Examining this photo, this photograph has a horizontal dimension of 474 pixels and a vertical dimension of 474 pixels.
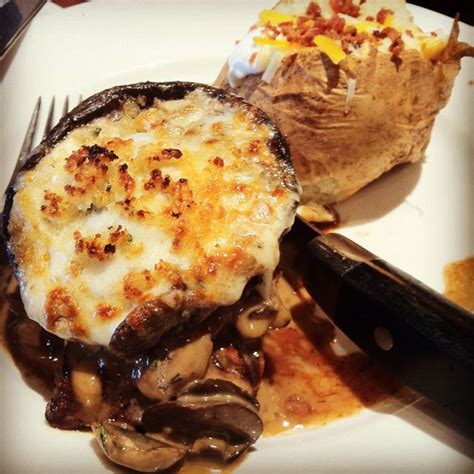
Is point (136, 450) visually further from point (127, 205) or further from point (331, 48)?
point (331, 48)

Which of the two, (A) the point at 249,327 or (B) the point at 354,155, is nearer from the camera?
(A) the point at 249,327

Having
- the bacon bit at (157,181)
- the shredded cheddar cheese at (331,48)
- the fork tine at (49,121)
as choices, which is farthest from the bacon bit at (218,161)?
the fork tine at (49,121)

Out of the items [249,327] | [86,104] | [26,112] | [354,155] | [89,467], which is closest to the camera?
Answer: [89,467]

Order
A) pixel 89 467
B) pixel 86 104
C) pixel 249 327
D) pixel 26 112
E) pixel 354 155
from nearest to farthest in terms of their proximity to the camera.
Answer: pixel 89 467
pixel 249 327
pixel 86 104
pixel 354 155
pixel 26 112

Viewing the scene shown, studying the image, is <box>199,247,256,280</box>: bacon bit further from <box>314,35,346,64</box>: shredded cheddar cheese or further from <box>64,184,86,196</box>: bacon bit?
<box>314,35,346,64</box>: shredded cheddar cheese

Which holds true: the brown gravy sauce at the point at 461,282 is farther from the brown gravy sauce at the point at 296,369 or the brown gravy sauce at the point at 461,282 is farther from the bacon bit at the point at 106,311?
the bacon bit at the point at 106,311

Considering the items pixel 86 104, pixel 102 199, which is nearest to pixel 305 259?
pixel 102 199

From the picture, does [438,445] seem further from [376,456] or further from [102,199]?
[102,199]
